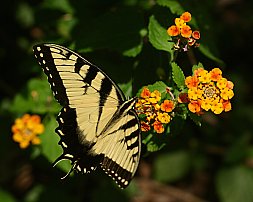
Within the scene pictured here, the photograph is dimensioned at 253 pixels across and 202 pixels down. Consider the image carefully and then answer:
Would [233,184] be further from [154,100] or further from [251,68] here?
[154,100]

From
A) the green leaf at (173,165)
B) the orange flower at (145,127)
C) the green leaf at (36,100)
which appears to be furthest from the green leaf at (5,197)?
the orange flower at (145,127)

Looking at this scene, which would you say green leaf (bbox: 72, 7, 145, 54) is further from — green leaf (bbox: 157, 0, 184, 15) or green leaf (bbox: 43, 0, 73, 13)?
green leaf (bbox: 43, 0, 73, 13)

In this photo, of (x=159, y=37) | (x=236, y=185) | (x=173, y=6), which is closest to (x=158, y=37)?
(x=159, y=37)

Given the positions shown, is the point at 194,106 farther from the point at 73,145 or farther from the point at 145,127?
the point at 73,145

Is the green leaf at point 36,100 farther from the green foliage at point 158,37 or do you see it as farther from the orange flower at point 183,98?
the orange flower at point 183,98

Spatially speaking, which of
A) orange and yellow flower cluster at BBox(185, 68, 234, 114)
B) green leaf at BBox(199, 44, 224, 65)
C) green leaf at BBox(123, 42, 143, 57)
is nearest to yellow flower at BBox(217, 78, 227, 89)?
orange and yellow flower cluster at BBox(185, 68, 234, 114)
